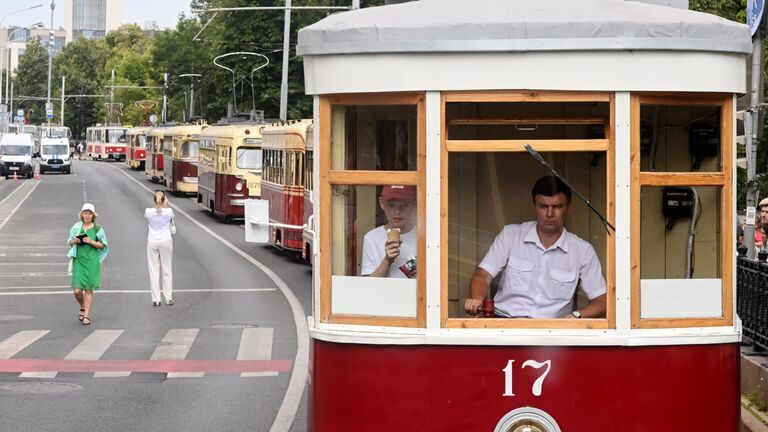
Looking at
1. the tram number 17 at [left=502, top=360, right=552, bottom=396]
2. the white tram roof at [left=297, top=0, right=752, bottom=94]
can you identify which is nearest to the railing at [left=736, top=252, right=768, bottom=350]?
the white tram roof at [left=297, top=0, right=752, bottom=94]

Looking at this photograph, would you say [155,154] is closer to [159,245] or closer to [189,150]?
[189,150]

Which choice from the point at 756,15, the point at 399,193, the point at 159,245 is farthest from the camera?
the point at 159,245

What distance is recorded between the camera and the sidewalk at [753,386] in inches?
417

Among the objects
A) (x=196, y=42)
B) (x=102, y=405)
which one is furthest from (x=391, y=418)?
(x=196, y=42)

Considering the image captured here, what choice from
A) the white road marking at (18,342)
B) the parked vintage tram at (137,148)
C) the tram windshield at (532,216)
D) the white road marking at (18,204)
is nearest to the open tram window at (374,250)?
the tram windshield at (532,216)

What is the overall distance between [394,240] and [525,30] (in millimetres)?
1198

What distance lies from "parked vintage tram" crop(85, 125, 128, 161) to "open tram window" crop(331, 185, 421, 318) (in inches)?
4394

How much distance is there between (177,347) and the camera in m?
16.4

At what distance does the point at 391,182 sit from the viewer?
7227 millimetres

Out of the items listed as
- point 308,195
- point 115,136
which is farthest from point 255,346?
point 115,136

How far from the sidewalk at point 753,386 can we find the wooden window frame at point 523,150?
142 inches

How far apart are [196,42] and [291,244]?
Result: 63.7 metres

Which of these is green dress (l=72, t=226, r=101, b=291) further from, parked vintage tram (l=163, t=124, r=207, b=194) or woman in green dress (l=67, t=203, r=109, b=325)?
parked vintage tram (l=163, t=124, r=207, b=194)

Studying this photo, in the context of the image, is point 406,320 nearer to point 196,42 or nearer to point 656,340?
point 656,340
